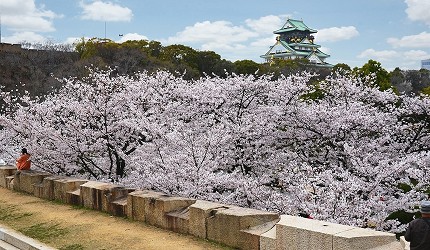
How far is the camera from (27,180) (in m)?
12.1

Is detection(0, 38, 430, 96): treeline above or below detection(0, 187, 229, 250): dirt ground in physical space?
above

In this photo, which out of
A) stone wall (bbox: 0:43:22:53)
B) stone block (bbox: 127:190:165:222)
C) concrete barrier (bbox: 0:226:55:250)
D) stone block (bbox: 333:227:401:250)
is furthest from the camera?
stone wall (bbox: 0:43:22:53)

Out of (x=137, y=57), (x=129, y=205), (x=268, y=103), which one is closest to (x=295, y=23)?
(x=137, y=57)

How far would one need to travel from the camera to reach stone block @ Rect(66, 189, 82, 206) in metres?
10.1

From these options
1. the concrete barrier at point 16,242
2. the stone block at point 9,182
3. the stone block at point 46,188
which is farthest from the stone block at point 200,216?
the stone block at point 9,182

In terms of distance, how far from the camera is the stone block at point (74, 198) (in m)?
10.1

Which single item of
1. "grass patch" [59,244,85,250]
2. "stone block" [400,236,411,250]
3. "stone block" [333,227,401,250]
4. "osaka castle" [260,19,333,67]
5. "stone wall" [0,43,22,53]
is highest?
"osaka castle" [260,19,333,67]

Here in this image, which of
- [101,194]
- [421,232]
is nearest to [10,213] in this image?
[101,194]

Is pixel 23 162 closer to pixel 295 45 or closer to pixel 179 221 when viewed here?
pixel 179 221

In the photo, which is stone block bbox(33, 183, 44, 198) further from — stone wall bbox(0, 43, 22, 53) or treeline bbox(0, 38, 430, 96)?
stone wall bbox(0, 43, 22, 53)

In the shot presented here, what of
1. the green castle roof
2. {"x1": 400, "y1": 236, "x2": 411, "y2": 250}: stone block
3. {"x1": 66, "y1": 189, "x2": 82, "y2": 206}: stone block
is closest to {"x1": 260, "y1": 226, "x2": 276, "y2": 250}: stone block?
{"x1": 400, "y1": 236, "x2": 411, "y2": 250}: stone block

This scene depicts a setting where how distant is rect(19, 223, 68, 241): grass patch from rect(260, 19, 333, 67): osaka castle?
281 feet

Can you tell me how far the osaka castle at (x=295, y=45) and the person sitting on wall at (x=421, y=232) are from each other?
88.1m

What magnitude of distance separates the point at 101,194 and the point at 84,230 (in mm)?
1353
